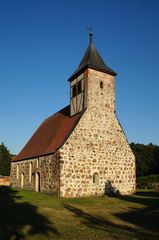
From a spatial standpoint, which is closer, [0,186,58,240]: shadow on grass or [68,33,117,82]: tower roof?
[0,186,58,240]: shadow on grass

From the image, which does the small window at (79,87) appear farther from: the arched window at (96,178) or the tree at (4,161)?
the tree at (4,161)

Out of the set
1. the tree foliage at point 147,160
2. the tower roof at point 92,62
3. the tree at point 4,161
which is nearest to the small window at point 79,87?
the tower roof at point 92,62

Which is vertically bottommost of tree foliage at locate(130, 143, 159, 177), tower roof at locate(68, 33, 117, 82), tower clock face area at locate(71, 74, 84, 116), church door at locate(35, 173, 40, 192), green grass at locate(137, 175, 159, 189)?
green grass at locate(137, 175, 159, 189)

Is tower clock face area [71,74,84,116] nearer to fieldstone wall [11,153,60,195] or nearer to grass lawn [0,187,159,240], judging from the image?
fieldstone wall [11,153,60,195]

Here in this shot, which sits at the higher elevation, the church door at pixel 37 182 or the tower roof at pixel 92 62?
the tower roof at pixel 92 62

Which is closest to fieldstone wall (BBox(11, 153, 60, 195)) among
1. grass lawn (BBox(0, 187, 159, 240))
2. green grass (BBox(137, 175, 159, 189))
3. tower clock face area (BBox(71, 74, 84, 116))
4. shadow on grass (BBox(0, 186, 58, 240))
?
tower clock face area (BBox(71, 74, 84, 116))

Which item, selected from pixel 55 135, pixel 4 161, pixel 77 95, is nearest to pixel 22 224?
pixel 55 135

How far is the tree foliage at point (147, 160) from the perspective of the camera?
51062 millimetres

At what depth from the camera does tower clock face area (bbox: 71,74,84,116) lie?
876 inches

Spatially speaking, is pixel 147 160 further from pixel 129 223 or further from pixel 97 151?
pixel 129 223

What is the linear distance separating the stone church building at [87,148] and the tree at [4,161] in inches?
1197

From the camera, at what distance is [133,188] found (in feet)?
74.4

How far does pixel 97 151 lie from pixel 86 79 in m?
6.00

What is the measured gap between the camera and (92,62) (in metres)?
22.9
